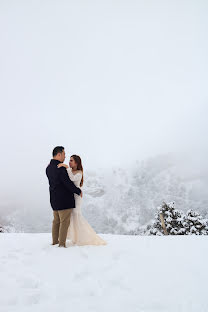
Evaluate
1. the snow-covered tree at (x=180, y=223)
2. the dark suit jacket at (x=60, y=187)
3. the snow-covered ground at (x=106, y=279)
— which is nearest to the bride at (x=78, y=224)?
the dark suit jacket at (x=60, y=187)

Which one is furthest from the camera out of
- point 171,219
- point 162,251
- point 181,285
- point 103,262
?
point 171,219

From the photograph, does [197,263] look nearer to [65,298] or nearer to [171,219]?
[65,298]

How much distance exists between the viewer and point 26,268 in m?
4.02

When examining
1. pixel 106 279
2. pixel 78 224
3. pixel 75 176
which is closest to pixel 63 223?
pixel 78 224

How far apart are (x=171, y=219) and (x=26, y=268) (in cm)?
1970

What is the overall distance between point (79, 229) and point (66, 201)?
2.83 feet

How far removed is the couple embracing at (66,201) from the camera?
5805 mm

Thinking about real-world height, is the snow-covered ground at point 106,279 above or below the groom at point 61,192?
below

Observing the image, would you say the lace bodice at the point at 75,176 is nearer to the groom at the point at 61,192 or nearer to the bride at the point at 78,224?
the bride at the point at 78,224

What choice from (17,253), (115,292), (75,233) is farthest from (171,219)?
(115,292)

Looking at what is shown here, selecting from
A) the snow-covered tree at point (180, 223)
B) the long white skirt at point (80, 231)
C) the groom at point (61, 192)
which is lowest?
the snow-covered tree at point (180, 223)

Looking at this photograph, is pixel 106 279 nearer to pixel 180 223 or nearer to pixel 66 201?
pixel 66 201

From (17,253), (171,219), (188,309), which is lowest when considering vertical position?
(171,219)

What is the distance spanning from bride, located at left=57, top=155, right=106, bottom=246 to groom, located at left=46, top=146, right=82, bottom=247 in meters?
0.20
